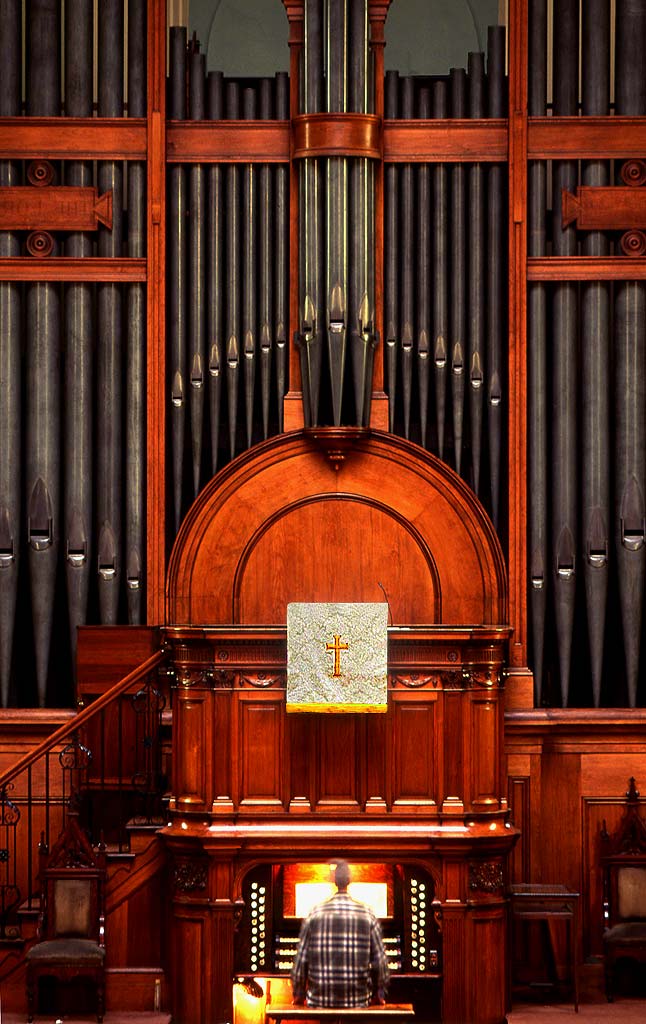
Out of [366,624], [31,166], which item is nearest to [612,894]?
[366,624]

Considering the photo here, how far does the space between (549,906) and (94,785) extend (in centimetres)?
321

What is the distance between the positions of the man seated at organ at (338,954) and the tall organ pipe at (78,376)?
343cm

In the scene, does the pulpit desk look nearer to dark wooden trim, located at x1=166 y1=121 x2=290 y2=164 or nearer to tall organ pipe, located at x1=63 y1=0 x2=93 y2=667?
tall organ pipe, located at x1=63 y1=0 x2=93 y2=667

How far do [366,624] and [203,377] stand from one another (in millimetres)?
2381

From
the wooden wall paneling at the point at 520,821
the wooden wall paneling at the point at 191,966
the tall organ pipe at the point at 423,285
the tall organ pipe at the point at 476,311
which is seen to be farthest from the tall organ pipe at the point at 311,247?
the wooden wall paneling at the point at 191,966

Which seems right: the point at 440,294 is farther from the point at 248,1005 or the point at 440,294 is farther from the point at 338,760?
the point at 248,1005

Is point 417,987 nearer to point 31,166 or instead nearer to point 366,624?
point 366,624

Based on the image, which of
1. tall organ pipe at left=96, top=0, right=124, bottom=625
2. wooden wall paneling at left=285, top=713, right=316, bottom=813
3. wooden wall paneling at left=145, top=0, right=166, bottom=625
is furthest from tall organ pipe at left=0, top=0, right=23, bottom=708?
wooden wall paneling at left=285, top=713, right=316, bottom=813

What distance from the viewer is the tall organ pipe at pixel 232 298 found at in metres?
12.7

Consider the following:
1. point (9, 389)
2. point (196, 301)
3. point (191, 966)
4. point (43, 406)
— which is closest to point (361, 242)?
point (196, 301)

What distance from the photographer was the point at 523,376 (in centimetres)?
1264

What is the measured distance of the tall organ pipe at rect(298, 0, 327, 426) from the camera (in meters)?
12.4

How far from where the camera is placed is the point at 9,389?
12.6 metres

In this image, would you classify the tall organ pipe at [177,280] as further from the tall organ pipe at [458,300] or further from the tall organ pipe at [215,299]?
the tall organ pipe at [458,300]
